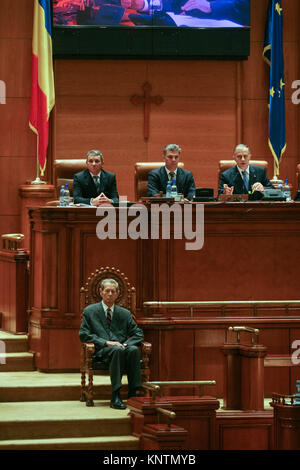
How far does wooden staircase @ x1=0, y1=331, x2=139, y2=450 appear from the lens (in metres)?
6.98

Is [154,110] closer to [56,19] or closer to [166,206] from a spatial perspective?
[56,19]

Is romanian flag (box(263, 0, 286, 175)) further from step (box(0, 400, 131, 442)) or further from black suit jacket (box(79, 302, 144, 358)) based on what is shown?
step (box(0, 400, 131, 442))

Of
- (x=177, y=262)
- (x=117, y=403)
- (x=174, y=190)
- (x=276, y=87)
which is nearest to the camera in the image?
(x=117, y=403)

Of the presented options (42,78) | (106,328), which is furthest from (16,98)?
(106,328)

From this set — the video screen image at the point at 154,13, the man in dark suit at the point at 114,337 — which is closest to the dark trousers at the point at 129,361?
the man in dark suit at the point at 114,337

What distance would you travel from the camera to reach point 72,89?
36.4 ft

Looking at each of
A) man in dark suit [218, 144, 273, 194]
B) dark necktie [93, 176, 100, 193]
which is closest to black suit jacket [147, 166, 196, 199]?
man in dark suit [218, 144, 273, 194]

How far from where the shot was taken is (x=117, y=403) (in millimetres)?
7398

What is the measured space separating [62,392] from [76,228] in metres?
1.39

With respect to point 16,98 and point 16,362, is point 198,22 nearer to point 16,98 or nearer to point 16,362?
point 16,98

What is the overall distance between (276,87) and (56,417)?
17.3 feet

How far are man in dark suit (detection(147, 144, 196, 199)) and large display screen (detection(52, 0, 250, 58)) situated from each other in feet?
8.23

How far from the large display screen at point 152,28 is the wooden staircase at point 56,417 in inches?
169

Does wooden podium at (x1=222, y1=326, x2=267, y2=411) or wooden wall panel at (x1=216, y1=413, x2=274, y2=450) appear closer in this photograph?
wooden wall panel at (x1=216, y1=413, x2=274, y2=450)
